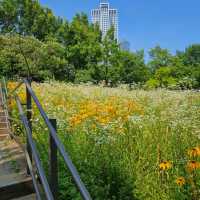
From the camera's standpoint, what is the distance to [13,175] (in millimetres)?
3439

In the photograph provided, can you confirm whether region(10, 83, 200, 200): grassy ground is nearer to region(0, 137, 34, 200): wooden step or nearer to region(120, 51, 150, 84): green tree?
region(0, 137, 34, 200): wooden step

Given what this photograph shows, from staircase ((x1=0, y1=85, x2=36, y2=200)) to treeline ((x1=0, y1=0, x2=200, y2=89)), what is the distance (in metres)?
16.9

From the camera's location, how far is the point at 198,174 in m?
3.10

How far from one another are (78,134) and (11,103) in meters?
2.58

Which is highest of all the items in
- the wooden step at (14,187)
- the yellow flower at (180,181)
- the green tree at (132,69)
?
the green tree at (132,69)

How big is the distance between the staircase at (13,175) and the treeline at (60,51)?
16933mm

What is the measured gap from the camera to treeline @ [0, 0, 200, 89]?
21.7m

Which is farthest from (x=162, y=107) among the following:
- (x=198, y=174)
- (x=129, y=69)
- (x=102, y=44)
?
(x=129, y=69)

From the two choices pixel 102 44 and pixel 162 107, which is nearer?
pixel 162 107

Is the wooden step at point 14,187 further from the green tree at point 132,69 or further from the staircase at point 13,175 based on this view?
the green tree at point 132,69

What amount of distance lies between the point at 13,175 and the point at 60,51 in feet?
73.1

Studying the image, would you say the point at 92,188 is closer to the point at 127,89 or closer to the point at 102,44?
the point at 127,89

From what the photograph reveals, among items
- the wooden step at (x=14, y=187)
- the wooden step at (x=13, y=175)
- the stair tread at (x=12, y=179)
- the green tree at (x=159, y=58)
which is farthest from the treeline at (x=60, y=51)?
the wooden step at (x=14, y=187)

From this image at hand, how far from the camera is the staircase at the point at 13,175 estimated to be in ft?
10.3
